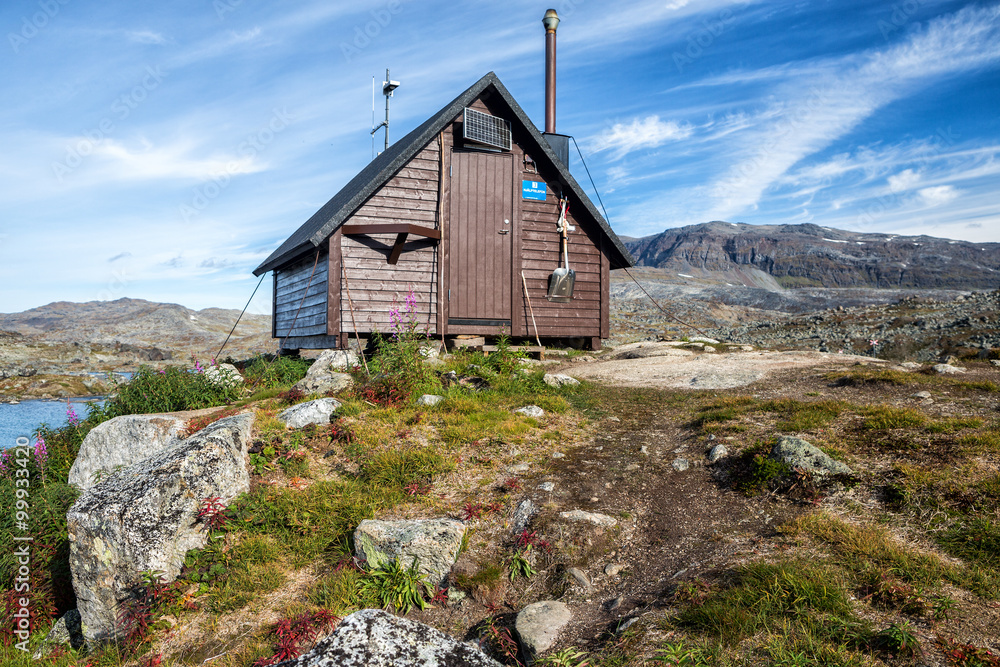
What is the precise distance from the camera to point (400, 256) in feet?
41.9

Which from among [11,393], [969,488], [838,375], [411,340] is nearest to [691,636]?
[969,488]

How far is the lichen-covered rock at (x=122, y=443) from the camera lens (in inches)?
312

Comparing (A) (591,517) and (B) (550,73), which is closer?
(A) (591,517)

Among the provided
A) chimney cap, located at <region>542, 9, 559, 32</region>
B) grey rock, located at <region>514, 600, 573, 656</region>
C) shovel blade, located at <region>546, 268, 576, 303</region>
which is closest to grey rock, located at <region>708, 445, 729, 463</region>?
grey rock, located at <region>514, 600, 573, 656</region>

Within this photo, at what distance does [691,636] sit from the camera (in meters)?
3.51

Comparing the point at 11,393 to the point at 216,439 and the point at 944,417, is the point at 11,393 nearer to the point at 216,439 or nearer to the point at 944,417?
the point at 216,439

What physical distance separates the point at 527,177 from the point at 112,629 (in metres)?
11.6

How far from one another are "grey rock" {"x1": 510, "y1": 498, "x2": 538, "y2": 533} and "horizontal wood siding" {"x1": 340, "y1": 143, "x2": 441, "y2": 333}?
758cm

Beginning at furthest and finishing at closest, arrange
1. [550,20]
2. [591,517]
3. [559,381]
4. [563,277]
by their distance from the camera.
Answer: [550,20], [563,277], [559,381], [591,517]

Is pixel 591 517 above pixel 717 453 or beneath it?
beneath

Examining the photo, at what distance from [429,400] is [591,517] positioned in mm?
3671

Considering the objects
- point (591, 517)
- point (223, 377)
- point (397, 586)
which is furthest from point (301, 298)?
point (591, 517)

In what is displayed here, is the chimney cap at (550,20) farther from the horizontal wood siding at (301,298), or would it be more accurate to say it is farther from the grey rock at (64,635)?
the grey rock at (64,635)

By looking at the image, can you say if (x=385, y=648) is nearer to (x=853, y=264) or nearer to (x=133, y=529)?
(x=133, y=529)
